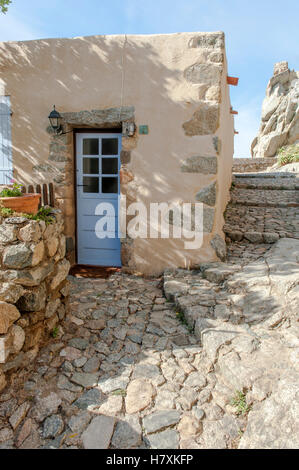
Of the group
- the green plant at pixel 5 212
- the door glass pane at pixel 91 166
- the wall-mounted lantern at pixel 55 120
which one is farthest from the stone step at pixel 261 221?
the green plant at pixel 5 212

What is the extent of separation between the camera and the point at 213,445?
→ 187 cm

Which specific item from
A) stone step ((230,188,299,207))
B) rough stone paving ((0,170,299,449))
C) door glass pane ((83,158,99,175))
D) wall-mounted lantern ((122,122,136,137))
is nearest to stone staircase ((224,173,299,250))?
stone step ((230,188,299,207))

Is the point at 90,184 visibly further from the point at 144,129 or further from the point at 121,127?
the point at 144,129

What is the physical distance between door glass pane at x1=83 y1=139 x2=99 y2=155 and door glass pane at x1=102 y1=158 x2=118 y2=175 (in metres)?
0.21

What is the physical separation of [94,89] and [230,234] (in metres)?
3.22

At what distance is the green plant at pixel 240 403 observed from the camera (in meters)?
2.07

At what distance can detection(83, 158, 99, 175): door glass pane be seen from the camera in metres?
4.81

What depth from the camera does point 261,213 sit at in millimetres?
6523

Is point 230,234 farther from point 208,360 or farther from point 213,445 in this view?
point 213,445

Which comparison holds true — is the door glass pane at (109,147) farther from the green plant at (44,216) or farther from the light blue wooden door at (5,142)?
the green plant at (44,216)

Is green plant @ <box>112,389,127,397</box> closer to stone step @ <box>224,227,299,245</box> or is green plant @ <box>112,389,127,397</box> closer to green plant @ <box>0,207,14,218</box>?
green plant @ <box>0,207,14,218</box>

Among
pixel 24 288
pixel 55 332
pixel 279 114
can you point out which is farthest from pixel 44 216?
pixel 279 114

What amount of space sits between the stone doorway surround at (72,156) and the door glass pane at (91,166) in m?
0.19
